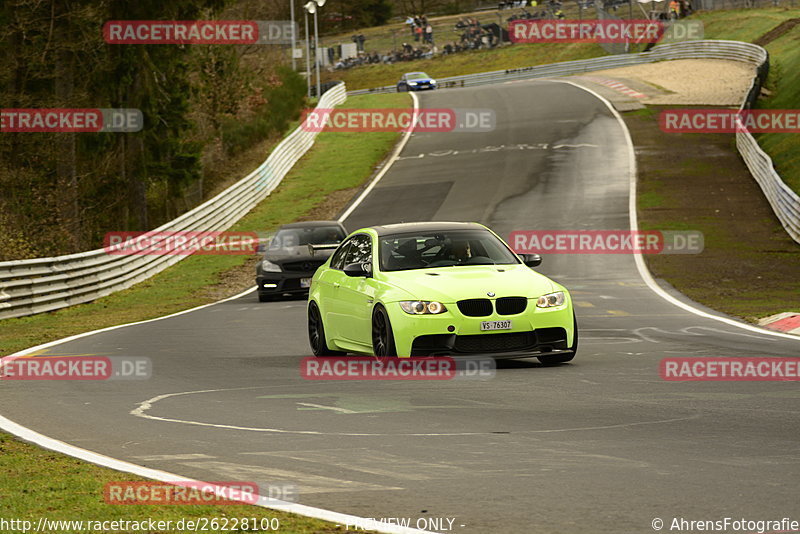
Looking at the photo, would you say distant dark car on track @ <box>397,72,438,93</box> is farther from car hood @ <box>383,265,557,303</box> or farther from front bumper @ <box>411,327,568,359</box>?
front bumper @ <box>411,327,568,359</box>

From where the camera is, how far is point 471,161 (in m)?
49.8

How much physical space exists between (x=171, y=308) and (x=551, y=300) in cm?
1368

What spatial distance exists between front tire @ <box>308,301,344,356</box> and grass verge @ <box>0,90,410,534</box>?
13.4 feet

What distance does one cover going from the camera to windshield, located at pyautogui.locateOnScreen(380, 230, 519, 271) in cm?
1339

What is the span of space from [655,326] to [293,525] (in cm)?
1167

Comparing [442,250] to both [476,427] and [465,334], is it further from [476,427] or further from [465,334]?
[476,427]

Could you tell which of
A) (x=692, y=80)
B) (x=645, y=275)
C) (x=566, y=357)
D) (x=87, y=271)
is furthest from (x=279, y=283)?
(x=692, y=80)

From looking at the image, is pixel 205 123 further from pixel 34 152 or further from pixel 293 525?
pixel 293 525

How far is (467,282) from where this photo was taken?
12477 mm

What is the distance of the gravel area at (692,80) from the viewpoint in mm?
58812

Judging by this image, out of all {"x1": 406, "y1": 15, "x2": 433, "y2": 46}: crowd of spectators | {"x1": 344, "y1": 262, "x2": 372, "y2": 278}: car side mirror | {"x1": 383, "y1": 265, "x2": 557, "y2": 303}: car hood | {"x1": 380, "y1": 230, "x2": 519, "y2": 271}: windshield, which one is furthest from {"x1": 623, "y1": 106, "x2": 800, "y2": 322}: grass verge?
{"x1": 406, "y1": 15, "x2": 433, "y2": 46}: crowd of spectators

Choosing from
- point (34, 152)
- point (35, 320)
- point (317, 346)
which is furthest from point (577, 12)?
point (317, 346)

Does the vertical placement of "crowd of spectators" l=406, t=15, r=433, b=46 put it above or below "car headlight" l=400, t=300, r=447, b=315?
above

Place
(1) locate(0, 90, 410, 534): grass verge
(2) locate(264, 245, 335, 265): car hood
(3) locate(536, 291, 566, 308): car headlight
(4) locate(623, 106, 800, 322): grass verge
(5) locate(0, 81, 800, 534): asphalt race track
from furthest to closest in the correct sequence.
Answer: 1. (2) locate(264, 245, 335, 265): car hood
2. (4) locate(623, 106, 800, 322): grass verge
3. (3) locate(536, 291, 566, 308): car headlight
4. (5) locate(0, 81, 800, 534): asphalt race track
5. (1) locate(0, 90, 410, 534): grass verge
